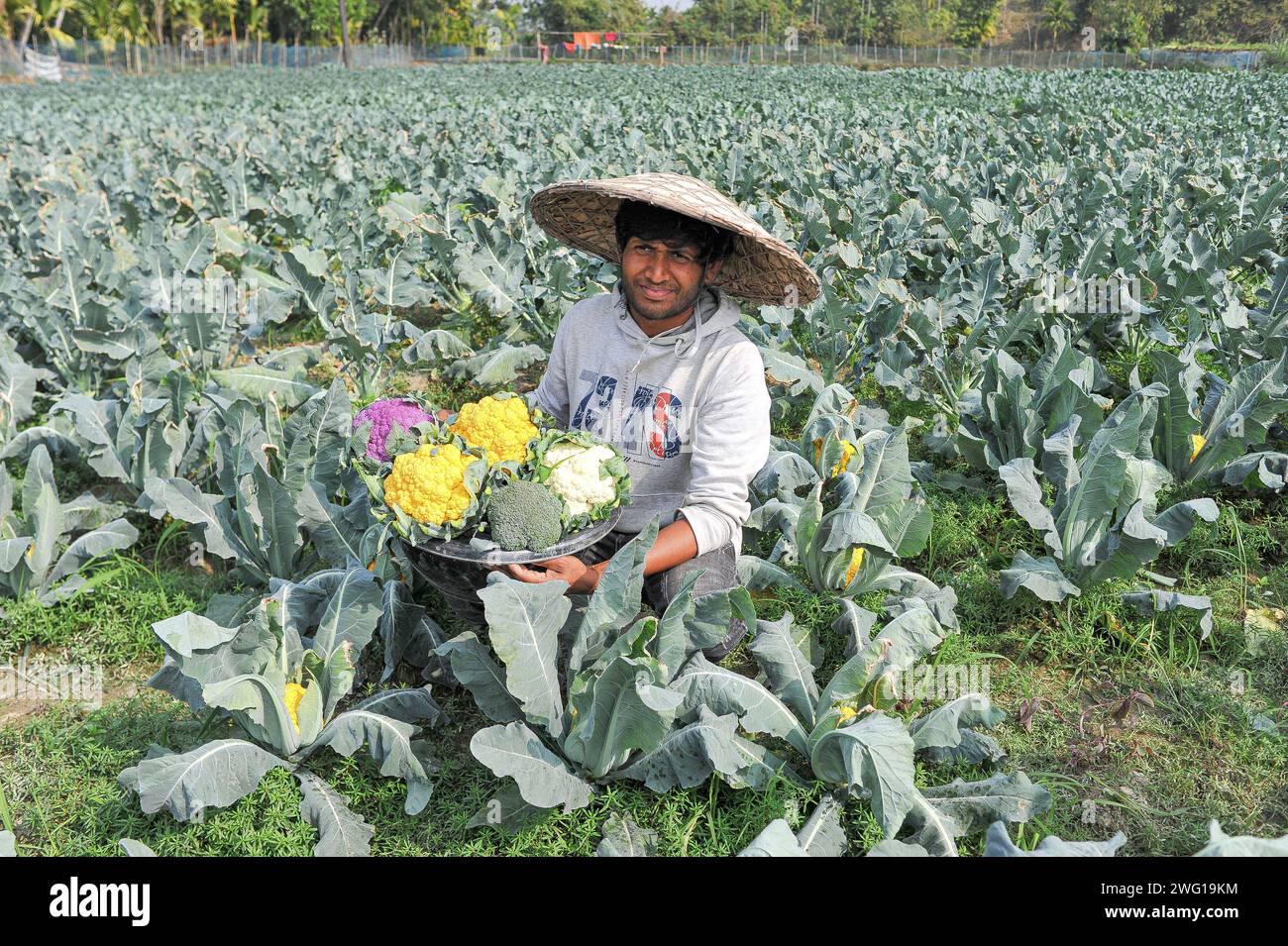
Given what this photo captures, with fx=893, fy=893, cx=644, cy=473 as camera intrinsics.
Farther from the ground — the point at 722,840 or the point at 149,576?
the point at 149,576

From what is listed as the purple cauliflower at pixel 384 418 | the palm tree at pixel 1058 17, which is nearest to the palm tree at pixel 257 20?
the palm tree at pixel 1058 17

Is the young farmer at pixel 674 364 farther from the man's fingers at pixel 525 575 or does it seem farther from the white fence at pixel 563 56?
the white fence at pixel 563 56

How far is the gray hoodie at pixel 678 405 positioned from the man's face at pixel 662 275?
102 mm

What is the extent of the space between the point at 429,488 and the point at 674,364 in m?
0.91

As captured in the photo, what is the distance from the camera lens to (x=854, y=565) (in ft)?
11.2

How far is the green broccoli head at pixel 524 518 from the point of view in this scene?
242 cm

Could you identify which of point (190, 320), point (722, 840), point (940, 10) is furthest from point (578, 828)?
point (940, 10)

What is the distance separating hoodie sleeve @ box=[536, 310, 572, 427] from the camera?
10.5ft

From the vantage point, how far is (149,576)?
3.72m

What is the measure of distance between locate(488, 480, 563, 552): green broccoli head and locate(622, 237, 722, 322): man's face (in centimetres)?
72

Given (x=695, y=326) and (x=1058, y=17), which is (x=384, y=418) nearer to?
(x=695, y=326)

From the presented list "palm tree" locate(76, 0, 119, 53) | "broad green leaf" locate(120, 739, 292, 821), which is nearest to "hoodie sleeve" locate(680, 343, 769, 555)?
"broad green leaf" locate(120, 739, 292, 821)

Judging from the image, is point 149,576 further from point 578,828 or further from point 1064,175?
point 1064,175

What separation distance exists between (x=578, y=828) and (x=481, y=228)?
188 inches
